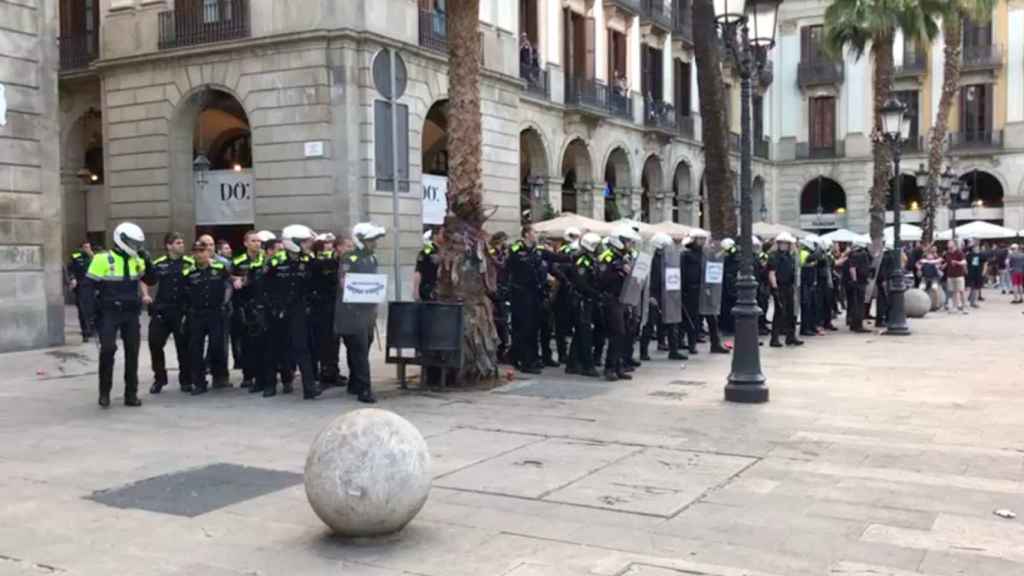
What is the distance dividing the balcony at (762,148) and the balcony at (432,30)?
1082 inches

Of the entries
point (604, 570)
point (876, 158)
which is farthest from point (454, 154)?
point (876, 158)

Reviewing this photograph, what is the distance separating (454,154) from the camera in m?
11.7

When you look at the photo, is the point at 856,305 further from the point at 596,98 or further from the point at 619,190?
the point at 619,190

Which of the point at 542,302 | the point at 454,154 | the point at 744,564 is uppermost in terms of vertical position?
the point at 454,154

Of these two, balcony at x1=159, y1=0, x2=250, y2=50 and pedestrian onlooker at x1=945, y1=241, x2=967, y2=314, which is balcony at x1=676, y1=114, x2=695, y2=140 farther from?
balcony at x1=159, y1=0, x2=250, y2=50

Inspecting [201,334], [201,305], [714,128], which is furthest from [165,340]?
[714,128]

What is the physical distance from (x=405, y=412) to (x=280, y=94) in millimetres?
13519

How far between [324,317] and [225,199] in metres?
13.3

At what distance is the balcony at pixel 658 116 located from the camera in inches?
1415

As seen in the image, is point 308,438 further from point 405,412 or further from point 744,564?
point 744,564

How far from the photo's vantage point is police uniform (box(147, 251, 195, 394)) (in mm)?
11102

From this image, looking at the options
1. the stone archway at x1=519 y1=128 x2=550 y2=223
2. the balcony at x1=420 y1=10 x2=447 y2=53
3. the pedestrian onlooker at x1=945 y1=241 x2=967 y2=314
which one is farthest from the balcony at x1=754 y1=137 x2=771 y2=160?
the balcony at x1=420 y1=10 x2=447 y2=53

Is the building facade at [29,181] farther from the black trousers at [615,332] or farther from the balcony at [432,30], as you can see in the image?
the balcony at [432,30]

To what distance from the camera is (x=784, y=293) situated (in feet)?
53.9
